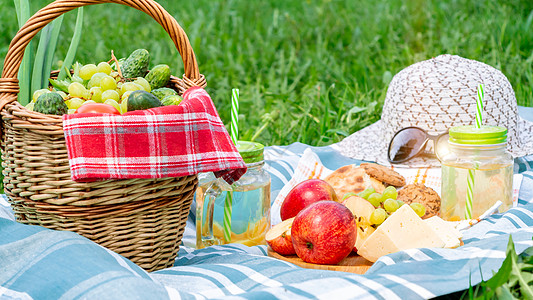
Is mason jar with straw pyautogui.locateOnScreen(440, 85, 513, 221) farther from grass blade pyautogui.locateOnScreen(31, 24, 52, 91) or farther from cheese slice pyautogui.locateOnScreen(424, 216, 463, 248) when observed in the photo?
grass blade pyautogui.locateOnScreen(31, 24, 52, 91)

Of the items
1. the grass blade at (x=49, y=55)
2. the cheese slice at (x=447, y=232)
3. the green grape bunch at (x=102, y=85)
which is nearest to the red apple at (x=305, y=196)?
the cheese slice at (x=447, y=232)

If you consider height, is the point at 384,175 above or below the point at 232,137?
below

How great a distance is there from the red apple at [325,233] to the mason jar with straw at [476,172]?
462 mm

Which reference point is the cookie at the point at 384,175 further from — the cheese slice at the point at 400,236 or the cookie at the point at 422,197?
the cheese slice at the point at 400,236

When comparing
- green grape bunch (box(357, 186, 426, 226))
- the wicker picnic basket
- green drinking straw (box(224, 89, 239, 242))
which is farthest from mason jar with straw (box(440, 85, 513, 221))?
the wicker picnic basket

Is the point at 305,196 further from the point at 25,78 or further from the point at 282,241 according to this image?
the point at 25,78

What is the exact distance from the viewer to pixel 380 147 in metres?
2.63

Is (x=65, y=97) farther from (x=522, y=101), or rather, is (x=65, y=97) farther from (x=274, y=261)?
(x=522, y=101)

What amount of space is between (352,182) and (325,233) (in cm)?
62

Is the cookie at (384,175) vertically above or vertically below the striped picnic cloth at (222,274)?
below

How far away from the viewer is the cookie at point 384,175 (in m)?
2.16

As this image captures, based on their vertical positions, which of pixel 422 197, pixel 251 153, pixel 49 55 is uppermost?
pixel 49 55

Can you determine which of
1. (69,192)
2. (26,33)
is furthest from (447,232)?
(26,33)

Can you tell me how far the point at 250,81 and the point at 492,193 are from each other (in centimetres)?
240
